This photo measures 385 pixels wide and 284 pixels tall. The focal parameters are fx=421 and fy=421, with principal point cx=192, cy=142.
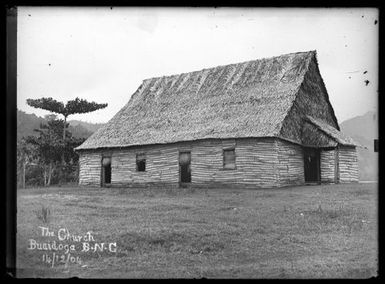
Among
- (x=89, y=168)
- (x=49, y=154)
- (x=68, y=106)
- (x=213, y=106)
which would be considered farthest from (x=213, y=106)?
(x=68, y=106)

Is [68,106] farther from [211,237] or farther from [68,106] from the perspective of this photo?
[211,237]

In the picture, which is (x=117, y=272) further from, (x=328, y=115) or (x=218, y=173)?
(x=328, y=115)

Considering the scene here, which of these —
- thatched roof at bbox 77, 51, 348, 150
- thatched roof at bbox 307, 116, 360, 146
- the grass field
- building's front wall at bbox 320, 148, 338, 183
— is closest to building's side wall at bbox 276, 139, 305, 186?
building's front wall at bbox 320, 148, 338, 183

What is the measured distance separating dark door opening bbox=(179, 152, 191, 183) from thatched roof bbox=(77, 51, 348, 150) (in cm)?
105

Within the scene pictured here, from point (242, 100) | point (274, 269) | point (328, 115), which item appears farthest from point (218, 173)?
point (274, 269)

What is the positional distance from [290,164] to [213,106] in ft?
16.9

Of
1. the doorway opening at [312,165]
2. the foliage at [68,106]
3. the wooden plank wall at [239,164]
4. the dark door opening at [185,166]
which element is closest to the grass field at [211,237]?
the foliage at [68,106]

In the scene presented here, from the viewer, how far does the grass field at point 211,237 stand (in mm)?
8719

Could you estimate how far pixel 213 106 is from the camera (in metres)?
22.6

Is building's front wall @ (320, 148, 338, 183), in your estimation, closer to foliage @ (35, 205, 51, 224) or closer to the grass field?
the grass field

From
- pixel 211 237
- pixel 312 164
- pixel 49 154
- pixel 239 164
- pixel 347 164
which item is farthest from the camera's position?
pixel 312 164

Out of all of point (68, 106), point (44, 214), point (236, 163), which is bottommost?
point (44, 214)

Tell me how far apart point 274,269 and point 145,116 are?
55.7 feet

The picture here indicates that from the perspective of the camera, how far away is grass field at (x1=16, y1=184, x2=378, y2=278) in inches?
343
